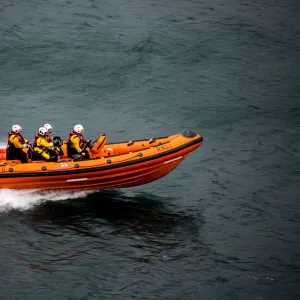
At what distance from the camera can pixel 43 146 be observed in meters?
20.3

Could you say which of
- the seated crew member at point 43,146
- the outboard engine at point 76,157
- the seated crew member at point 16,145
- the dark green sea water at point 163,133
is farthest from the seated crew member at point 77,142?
the dark green sea water at point 163,133

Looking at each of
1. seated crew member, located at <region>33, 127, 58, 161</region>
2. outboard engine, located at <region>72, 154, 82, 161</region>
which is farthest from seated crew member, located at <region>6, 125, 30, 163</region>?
outboard engine, located at <region>72, 154, 82, 161</region>

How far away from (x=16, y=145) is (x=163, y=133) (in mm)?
6966

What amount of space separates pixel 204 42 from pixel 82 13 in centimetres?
696

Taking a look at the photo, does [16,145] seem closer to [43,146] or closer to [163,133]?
[43,146]

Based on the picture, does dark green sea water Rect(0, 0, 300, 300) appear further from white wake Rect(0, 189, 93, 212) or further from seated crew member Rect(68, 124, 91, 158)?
seated crew member Rect(68, 124, 91, 158)

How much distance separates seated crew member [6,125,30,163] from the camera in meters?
20.4

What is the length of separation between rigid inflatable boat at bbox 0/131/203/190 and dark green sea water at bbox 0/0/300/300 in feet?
2.43

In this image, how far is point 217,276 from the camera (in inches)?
719

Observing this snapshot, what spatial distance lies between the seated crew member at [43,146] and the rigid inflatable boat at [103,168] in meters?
0.20

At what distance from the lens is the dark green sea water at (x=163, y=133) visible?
719 inches

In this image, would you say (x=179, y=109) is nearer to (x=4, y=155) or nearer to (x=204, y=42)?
(x=204, y=42)

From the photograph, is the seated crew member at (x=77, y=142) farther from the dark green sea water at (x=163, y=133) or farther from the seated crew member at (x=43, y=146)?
the dark green sea water at (x=163, y=133)

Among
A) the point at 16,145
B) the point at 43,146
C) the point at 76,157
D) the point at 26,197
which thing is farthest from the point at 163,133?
the point at 16,145
